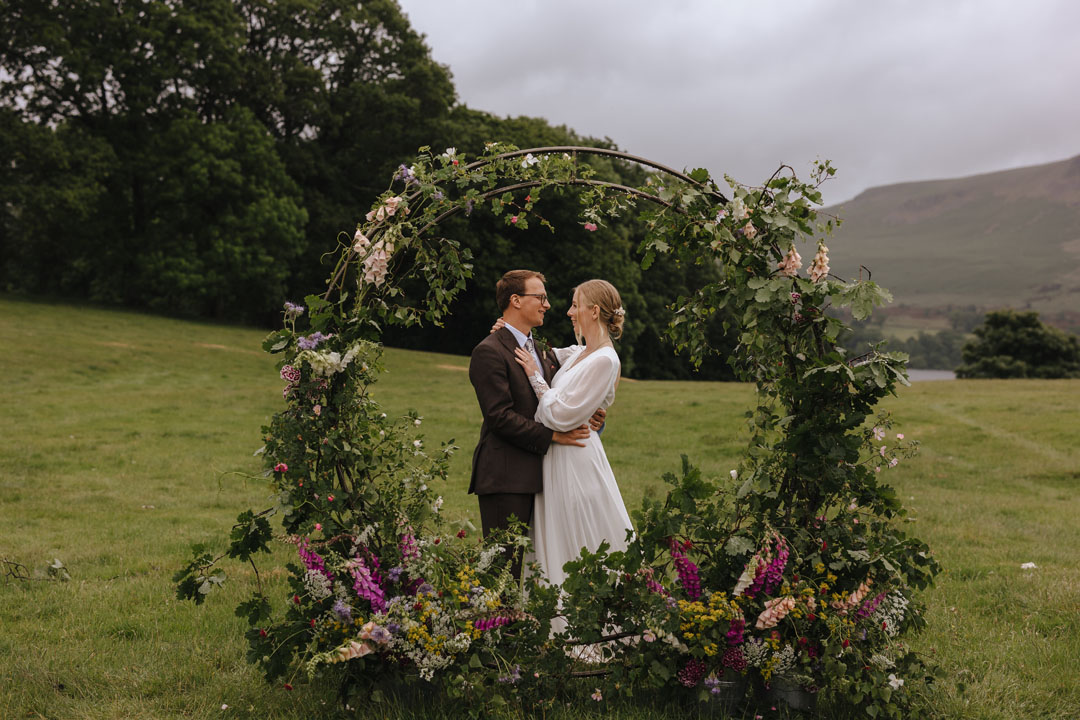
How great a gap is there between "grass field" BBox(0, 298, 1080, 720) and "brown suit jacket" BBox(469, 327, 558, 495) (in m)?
1.48

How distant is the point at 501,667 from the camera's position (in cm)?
429

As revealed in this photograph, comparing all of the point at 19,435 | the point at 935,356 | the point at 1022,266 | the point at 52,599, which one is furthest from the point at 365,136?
the point at 1022,266

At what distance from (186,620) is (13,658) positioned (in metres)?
1.11

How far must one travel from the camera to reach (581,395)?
16.1 ft

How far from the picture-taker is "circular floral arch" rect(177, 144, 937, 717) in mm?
4160

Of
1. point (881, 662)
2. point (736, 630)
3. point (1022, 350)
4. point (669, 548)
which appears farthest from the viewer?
point (1022, 350)

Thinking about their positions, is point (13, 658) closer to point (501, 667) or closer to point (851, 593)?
point (501, 667)

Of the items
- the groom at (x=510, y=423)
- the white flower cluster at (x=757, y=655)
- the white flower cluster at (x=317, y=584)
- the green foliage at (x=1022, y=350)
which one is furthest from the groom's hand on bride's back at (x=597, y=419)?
the green foliage at (x=1022, y=350)

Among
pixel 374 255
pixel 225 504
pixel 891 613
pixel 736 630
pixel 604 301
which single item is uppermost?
pixel 374 255

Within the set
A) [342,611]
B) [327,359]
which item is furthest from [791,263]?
[342,611]

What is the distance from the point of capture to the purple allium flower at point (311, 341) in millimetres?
4352

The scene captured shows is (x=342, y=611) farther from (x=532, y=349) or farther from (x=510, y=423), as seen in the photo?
(x=532, y=349)

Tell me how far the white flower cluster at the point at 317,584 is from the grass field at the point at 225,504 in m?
0.69

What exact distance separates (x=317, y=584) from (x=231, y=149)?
101ft
